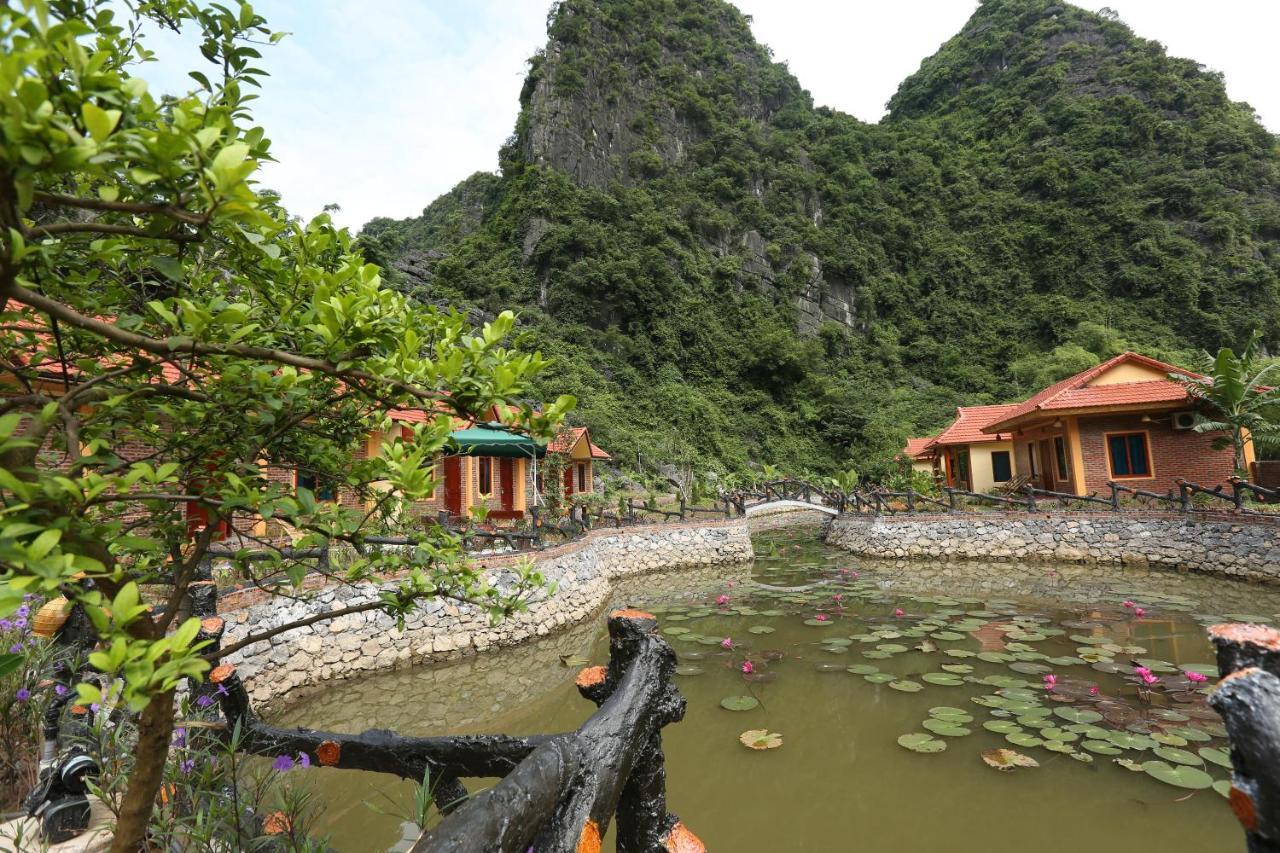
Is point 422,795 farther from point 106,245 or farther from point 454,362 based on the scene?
point 106,245

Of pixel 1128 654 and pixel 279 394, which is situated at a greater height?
pixel 279 394

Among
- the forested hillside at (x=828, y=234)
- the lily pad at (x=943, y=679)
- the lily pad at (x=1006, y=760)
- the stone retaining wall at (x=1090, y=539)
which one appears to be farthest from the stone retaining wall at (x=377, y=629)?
the forested hillside at (x=828, y=234)

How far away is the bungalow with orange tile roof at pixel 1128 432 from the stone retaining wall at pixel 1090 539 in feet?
7.03

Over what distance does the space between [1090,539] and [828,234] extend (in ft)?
142

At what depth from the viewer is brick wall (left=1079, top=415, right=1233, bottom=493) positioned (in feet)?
44.5

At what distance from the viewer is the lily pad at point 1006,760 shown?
14.2 feet

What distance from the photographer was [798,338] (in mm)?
44656

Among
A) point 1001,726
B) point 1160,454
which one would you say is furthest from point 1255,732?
point 1160,454

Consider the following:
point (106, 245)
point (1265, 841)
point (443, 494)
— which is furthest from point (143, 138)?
point (443, 494)

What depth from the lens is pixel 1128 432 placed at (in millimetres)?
14320

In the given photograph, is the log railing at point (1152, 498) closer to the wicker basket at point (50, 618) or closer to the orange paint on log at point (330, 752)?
the orange paint on log at point (330, 752)

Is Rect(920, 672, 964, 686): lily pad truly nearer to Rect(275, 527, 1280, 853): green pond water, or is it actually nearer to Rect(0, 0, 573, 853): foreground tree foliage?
Rect(275, 527, 1280, 853): green pond water

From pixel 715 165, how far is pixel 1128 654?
48.2 metres

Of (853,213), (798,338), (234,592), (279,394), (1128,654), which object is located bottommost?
(1128,654)
